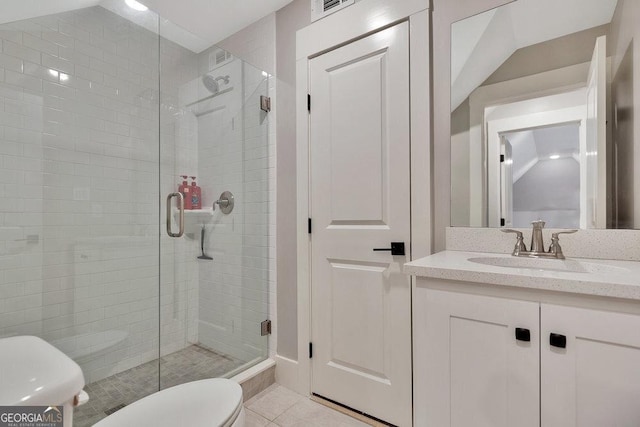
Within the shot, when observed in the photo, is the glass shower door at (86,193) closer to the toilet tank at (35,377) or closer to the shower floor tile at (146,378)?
the shower floor tile at (146,378)

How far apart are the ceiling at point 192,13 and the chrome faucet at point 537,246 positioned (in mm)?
1971

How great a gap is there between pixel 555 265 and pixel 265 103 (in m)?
1.84

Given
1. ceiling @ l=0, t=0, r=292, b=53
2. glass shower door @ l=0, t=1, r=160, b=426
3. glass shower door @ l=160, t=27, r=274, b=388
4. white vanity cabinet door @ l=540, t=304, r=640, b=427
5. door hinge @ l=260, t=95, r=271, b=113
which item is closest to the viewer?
white vanity cabinet door @ l=540, t=304, r=640, b=427

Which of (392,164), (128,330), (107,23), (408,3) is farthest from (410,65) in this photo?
(128,330)

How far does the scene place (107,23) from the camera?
1.73 meters

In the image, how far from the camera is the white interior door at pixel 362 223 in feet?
5.17

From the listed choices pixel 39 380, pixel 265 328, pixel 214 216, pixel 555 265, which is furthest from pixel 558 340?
pixel 214 216

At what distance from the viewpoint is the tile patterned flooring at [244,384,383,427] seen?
1641 mm

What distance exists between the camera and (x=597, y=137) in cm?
122

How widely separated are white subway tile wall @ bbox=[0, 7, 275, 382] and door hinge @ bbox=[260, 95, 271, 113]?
6 centimetres

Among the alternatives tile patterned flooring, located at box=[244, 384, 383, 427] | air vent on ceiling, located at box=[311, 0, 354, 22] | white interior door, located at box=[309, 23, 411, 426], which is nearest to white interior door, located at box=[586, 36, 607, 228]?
white interior door, located at box=[309, 23, 411, 426]

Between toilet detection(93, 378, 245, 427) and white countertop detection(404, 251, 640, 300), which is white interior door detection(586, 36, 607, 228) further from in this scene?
toilet detection(93, 378, 245, 427)

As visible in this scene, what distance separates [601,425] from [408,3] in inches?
69.8

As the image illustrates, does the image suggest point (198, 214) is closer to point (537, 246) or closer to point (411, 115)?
point (411, 115)
